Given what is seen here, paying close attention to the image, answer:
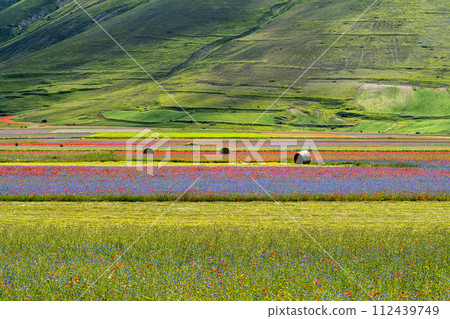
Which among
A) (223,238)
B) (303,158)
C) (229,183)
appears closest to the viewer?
(223,238)

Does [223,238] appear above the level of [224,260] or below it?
below

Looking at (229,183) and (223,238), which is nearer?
(223,238)

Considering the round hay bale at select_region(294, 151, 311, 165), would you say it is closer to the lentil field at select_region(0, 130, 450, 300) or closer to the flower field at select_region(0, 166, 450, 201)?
the flower field at select_region(0, 166, 450, 201)

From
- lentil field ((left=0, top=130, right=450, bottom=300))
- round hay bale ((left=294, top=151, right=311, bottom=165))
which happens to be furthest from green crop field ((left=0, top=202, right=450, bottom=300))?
round hay bale ((left=294, top=151, right=311, bottom=165))

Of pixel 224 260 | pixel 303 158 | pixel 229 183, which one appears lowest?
pixel 303 158

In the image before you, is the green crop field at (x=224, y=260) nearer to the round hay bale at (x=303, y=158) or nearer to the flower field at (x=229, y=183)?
the flower field at (x=229, y=183)

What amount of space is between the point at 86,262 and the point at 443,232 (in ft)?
44.4

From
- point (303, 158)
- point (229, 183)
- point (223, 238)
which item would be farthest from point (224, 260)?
point (303, 158)

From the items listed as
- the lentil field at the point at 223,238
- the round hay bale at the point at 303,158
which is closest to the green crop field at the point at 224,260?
the lentil field at the point at 223,238

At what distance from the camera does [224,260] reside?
14391 mm

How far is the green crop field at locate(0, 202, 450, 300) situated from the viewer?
12.0m

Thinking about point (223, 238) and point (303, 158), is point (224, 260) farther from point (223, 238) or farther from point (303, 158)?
point (303, 158)

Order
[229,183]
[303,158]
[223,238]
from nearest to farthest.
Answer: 1. [223,238]
2. [229,183]
3. [303,158]
